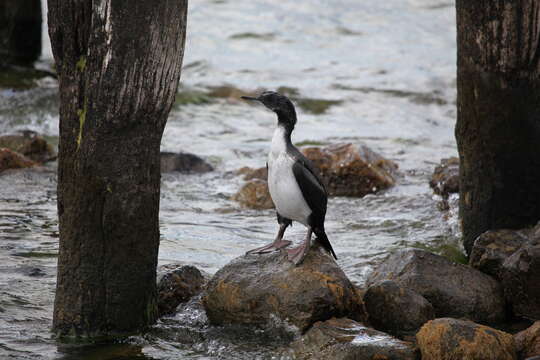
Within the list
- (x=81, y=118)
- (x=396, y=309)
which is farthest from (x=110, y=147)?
(x=396, y=309)

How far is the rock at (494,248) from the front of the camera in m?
7.06

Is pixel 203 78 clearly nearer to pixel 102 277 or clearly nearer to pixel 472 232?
pixel 472 232

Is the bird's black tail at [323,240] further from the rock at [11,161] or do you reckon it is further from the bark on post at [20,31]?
the bark on post at [20,31]

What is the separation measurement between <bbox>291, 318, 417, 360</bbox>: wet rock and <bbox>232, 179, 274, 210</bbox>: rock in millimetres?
4141

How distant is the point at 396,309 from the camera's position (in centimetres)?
634

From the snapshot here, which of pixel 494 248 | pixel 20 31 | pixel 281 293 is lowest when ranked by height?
pixel 281 293

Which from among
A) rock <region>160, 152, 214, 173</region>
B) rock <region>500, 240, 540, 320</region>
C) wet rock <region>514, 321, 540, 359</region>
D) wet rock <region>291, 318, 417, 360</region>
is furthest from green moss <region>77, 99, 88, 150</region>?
rock <region>160, 152, 214, 173</region>

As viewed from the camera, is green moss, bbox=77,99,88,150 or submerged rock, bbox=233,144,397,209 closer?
green moss, bbox=77,99,88,150

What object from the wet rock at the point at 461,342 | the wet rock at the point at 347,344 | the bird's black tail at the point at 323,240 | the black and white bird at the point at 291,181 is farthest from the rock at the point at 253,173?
the wet rock at the point at 461,342

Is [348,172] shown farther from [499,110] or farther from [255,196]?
[499,110]

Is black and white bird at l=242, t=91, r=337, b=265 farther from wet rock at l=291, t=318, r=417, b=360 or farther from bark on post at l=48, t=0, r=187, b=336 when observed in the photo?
bark on post at l=48, t=0, r=187, b=336

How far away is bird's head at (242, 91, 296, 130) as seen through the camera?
6328mm

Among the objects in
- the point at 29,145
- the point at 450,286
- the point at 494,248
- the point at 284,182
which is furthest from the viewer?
the point at 29,145

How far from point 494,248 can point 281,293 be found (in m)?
1.96
